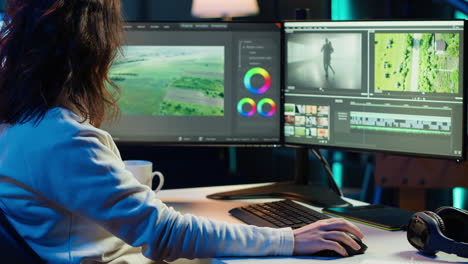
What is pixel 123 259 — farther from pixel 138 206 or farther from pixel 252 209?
pixel 252 209

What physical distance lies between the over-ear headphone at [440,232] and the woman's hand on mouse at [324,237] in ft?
0.38

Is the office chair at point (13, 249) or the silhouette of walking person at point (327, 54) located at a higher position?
the silhouette of walking person at point (327, 54)

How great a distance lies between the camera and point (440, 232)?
51.4 inches

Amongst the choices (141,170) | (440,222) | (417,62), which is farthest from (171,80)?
(440,222)

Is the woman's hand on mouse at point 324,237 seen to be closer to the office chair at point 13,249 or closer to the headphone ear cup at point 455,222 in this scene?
the headphone ear cup at point 455,222

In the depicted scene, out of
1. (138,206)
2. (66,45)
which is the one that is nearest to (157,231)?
(138,206)

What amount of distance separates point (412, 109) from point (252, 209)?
1.52 ft

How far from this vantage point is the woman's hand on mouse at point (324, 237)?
4.30ft

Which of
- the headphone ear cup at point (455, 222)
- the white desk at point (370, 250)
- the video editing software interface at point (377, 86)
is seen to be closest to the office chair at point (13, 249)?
the white desk at point (370, 250)

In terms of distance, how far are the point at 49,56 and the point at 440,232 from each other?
0.79m

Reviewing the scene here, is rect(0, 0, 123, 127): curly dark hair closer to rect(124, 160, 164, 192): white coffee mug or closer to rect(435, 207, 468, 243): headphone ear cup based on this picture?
rect(124, 160, 164, 192): white coffee mug

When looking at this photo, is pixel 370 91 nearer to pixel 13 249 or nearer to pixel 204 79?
pixel 204 79

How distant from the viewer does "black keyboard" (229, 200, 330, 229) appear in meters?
1.53

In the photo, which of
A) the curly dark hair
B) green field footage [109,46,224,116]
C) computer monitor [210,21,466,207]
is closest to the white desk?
computer monitor [210,21,466,207]
